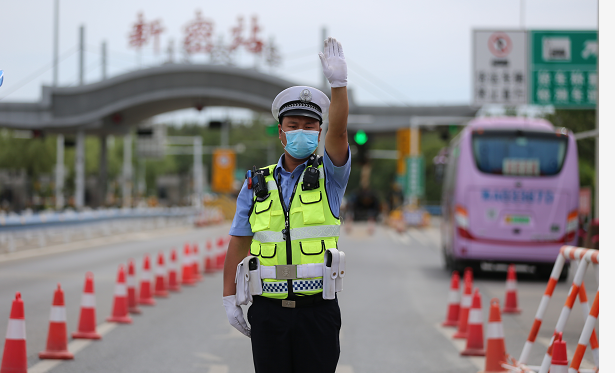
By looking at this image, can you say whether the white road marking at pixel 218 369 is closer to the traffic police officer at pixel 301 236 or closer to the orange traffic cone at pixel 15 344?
the orange traffic cone at pixel 15 344

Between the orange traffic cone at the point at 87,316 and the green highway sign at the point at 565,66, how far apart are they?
59.3 ft

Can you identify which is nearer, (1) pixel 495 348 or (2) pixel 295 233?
(2) pixel 295 233

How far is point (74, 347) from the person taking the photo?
329 inches

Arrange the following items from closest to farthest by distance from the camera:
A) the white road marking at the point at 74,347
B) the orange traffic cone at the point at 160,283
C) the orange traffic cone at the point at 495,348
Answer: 1. the white road marking at the point at 74,347
2. the orange traffic cone at the point at 495,348
3. the orange traffic cone at the point at 160,283

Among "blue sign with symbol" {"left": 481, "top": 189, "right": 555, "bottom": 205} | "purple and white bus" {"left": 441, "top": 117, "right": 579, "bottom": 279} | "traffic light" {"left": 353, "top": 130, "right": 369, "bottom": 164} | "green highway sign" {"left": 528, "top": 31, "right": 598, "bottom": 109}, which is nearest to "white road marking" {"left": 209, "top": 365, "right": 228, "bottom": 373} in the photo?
"purple and white bus" {"left": 441, "top": 117, "right": 579, "bottom": 279}

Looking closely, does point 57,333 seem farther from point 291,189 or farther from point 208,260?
point 208,260

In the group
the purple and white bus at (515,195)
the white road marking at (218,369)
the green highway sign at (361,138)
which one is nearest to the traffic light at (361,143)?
the green highway sign at (361,138)

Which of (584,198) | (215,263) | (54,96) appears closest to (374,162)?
(54,96)

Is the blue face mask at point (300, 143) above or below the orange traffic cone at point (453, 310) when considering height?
above

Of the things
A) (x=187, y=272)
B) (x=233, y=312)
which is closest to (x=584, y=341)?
(x=233, y=312)

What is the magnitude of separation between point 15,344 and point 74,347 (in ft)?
5.52

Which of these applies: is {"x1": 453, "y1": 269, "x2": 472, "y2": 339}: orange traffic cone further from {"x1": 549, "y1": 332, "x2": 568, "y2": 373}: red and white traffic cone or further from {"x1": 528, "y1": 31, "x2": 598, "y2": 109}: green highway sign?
{"x1": 528, "y1": 31, "x2": 598, "y2": 109}: green highway sign

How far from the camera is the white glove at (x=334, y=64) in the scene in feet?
13.1

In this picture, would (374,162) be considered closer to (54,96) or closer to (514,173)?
(54,96)
